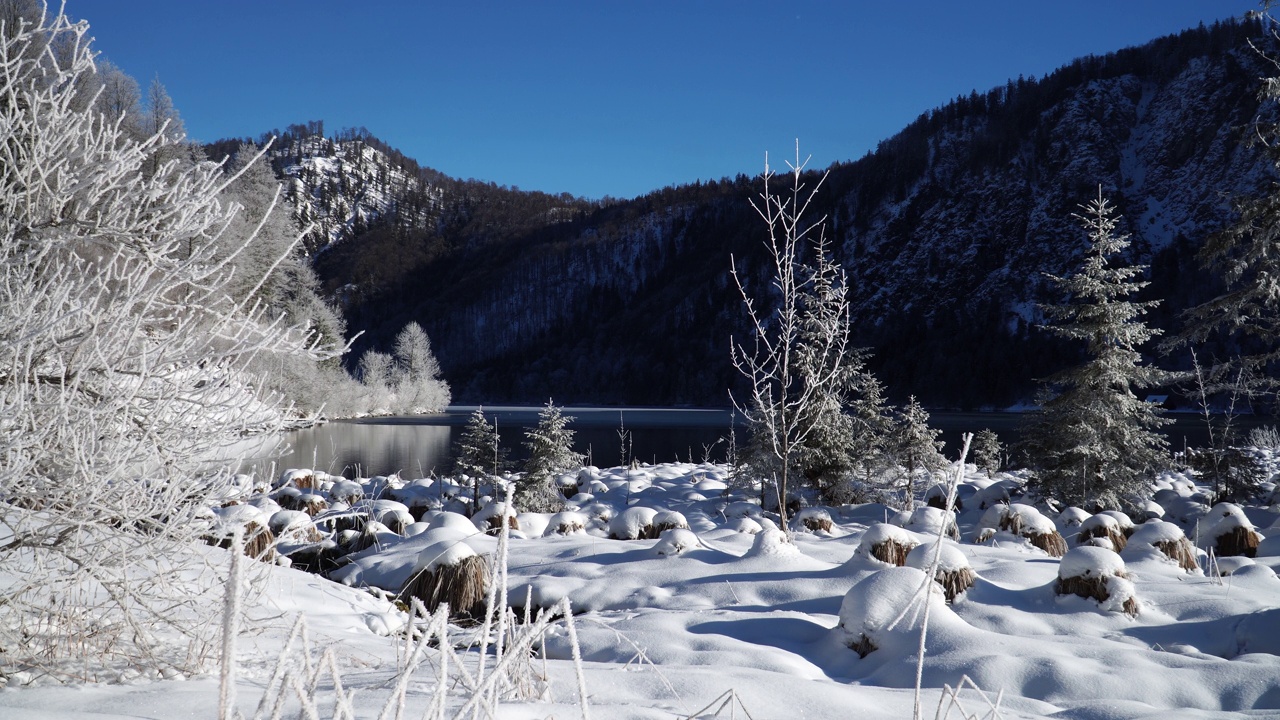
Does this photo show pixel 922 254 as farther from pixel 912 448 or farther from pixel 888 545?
pixel 888 545

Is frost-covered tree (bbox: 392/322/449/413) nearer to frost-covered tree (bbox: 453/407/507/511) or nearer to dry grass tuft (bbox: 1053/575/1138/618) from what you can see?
frost-covered tree (bbox: 453/407/507/511)

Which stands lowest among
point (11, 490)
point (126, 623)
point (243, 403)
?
point (126, 623)

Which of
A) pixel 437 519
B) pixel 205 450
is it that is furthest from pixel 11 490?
pixel 437 519

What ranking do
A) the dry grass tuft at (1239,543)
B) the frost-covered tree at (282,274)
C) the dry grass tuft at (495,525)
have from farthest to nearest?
the frost-covered tree at (282,274) → the dry grass tuft at (495,525) → the dry grass tuft at (1239,543)

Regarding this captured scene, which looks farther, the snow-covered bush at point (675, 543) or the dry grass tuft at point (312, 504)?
the dry grass tuft at point (312, 504)

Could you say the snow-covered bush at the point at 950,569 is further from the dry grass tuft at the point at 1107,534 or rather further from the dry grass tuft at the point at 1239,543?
the dry grass tuft at the point at 1239,543

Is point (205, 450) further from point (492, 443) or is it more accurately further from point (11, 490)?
point (492, 443)

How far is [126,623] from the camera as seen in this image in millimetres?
2582

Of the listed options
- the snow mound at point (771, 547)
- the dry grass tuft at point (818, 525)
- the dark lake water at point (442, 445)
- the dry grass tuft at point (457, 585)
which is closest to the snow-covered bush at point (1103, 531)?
the dry grass tuft at point (818, 525)

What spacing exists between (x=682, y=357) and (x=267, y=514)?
84.0 m

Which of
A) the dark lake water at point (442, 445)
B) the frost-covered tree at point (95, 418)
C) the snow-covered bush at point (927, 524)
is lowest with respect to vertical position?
the dark lake water at point (442, 445)

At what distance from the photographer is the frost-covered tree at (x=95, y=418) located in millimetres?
2369

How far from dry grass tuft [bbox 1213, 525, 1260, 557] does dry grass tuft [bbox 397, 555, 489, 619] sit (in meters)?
6.44

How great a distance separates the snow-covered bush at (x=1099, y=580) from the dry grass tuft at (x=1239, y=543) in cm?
299
